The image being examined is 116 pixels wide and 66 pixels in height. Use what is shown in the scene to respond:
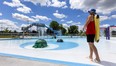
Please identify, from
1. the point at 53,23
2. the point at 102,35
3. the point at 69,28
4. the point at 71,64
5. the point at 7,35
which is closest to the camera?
the point at 71,64

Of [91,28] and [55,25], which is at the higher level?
[55,25]

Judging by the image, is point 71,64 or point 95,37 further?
point 95,37

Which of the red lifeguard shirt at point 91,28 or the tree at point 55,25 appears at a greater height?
the tree at point 55,25

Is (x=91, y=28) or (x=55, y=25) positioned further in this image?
(x=55, y=25)

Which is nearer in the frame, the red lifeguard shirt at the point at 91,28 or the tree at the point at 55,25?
the red lifeguard shirt at the point at 91,28

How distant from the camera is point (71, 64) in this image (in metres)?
3.35

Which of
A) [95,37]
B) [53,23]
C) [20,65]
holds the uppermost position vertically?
[53,23]

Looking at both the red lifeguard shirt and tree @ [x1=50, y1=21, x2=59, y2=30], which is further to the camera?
tree @ [x1=50, y1=21, x2=59, y2=30]

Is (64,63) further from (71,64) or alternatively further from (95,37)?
(95,37)

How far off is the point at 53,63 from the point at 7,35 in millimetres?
23667

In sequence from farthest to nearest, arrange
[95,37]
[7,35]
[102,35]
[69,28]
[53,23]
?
[69,28]
[53,23]
[7,35]
[102,35]
[95,37]

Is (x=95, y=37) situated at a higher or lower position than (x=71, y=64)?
higher

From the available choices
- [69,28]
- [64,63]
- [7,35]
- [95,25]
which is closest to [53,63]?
[64,63]

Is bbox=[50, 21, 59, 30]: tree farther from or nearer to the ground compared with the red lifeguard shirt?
farther from the ground
